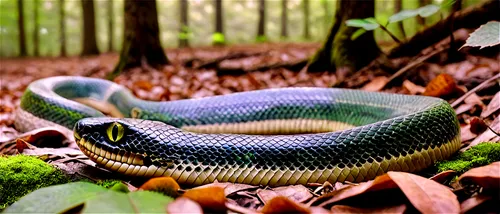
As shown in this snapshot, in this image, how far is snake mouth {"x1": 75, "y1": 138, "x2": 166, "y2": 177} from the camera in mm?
2936

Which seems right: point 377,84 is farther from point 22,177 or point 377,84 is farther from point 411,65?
point 22,177

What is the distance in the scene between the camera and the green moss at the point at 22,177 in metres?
2.62

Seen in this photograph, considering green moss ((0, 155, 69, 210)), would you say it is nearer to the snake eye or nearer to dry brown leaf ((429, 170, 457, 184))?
the snake eye

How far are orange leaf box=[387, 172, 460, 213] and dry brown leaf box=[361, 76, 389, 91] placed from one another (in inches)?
153

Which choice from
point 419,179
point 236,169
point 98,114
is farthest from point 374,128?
point 98,114

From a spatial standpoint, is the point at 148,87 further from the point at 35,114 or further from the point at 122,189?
the point at 122,189

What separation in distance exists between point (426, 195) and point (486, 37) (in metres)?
1.69

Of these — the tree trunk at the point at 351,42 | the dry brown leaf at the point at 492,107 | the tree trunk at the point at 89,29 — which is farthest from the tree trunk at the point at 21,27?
the dry brown leaf at the point at 492,107

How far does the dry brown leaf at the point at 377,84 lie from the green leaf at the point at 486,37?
2.69 metres

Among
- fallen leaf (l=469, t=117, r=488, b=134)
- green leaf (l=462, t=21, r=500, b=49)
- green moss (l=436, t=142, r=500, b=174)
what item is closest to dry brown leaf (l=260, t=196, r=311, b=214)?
green moss (l=436, t=142, r=500, b=174)

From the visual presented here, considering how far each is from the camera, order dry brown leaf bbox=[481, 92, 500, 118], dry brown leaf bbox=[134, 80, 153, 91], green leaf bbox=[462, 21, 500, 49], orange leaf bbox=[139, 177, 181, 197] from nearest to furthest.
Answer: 1. orange leaf bbox=[139, 177, 181, 197]
2. green leaf bbox=[462, 21, 500, 49]
3. dry brown leaf bbox=[481, 92, 500, 118]
4. dry brown leaf bbox=[134, 80, 153, 91]

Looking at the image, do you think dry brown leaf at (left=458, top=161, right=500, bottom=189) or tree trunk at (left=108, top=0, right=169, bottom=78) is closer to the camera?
dry brown leaf at (left=458, top=161, right=500, bottom=189)

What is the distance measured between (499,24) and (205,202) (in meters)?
2.65

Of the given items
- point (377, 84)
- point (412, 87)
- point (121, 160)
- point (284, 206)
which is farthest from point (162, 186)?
point (377, 84)
